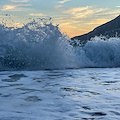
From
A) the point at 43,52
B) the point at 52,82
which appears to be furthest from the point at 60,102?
the point at 43,52

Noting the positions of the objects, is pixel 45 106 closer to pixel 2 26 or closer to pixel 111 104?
pixel 111 104

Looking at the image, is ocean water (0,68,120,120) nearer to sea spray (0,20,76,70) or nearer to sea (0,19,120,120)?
sea (0,19,120,120)

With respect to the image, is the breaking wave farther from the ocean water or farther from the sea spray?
the ocean water

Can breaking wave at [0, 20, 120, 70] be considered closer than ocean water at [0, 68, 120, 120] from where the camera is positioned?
No

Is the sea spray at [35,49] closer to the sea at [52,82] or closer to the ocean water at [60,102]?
the sea at [52,82]

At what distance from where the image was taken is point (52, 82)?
473 centimetres

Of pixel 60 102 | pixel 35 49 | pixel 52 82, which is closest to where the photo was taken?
pixel 60 102

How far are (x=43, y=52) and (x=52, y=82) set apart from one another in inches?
152

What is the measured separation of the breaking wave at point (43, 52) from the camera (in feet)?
25.5

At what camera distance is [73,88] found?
4.09 metres

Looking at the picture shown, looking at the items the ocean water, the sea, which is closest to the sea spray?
the sea

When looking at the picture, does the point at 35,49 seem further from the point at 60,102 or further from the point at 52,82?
the point at 60,102

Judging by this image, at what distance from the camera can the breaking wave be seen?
777cm

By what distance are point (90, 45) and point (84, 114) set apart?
25.0 feet
